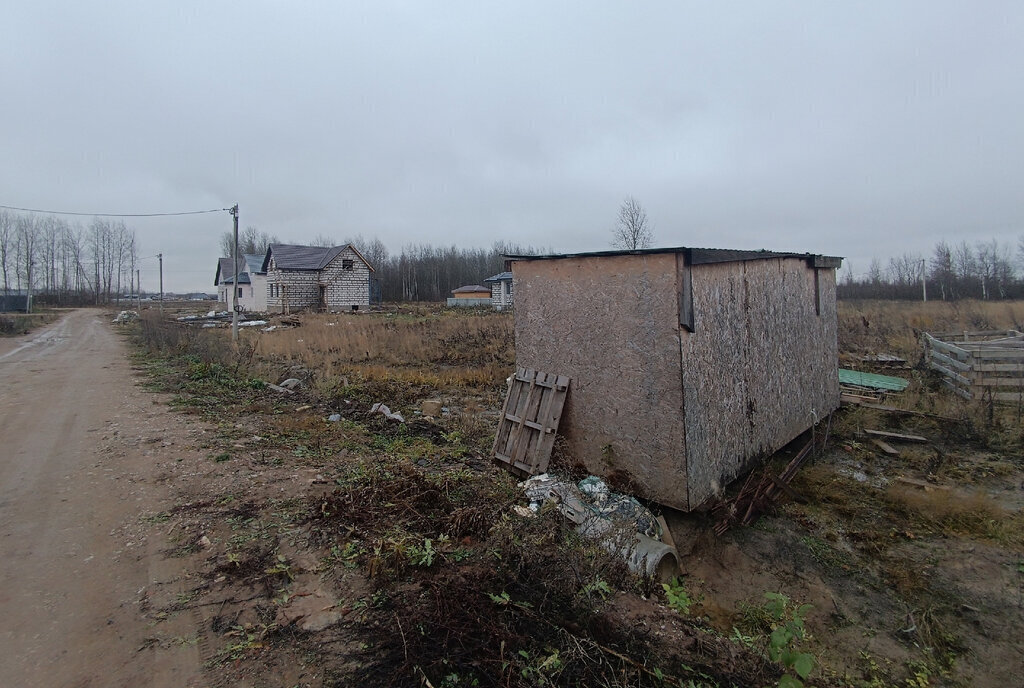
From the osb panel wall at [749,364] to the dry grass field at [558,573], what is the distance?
20.5 inches

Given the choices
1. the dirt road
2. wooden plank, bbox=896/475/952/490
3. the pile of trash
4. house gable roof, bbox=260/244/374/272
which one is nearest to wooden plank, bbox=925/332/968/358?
wooden plank, bbox=896/475/952/490

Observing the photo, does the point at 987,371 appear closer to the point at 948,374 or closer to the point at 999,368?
the point at 999,368

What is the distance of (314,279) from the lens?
32406 mm

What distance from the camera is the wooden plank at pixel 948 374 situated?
939 centimetres

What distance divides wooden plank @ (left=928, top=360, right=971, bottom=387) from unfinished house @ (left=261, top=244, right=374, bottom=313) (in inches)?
1145

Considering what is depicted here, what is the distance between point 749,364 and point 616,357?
69.1 inches

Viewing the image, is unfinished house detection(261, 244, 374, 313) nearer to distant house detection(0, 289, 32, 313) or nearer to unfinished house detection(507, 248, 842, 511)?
distant house detection(0, 289, 32, 313)

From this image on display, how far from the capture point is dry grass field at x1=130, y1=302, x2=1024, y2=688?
2.65 metres

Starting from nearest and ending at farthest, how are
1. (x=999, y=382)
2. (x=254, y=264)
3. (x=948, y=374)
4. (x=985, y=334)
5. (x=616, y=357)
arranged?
(x=616, y=357) < (x=999, y=382) < (x=948, y=374) < (x=985, y=334) < (x=254, y=264)

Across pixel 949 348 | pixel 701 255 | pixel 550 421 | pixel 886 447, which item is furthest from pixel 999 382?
pixel 550 421

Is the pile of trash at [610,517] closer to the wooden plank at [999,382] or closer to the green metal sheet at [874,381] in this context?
the green metal sheet at [874,381]

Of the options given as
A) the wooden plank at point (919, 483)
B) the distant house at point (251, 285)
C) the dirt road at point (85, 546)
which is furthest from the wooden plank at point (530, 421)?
the distant house at point (251, 285)

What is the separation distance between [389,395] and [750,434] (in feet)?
20.2

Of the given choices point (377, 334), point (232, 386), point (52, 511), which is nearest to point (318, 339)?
point (377, 334)
